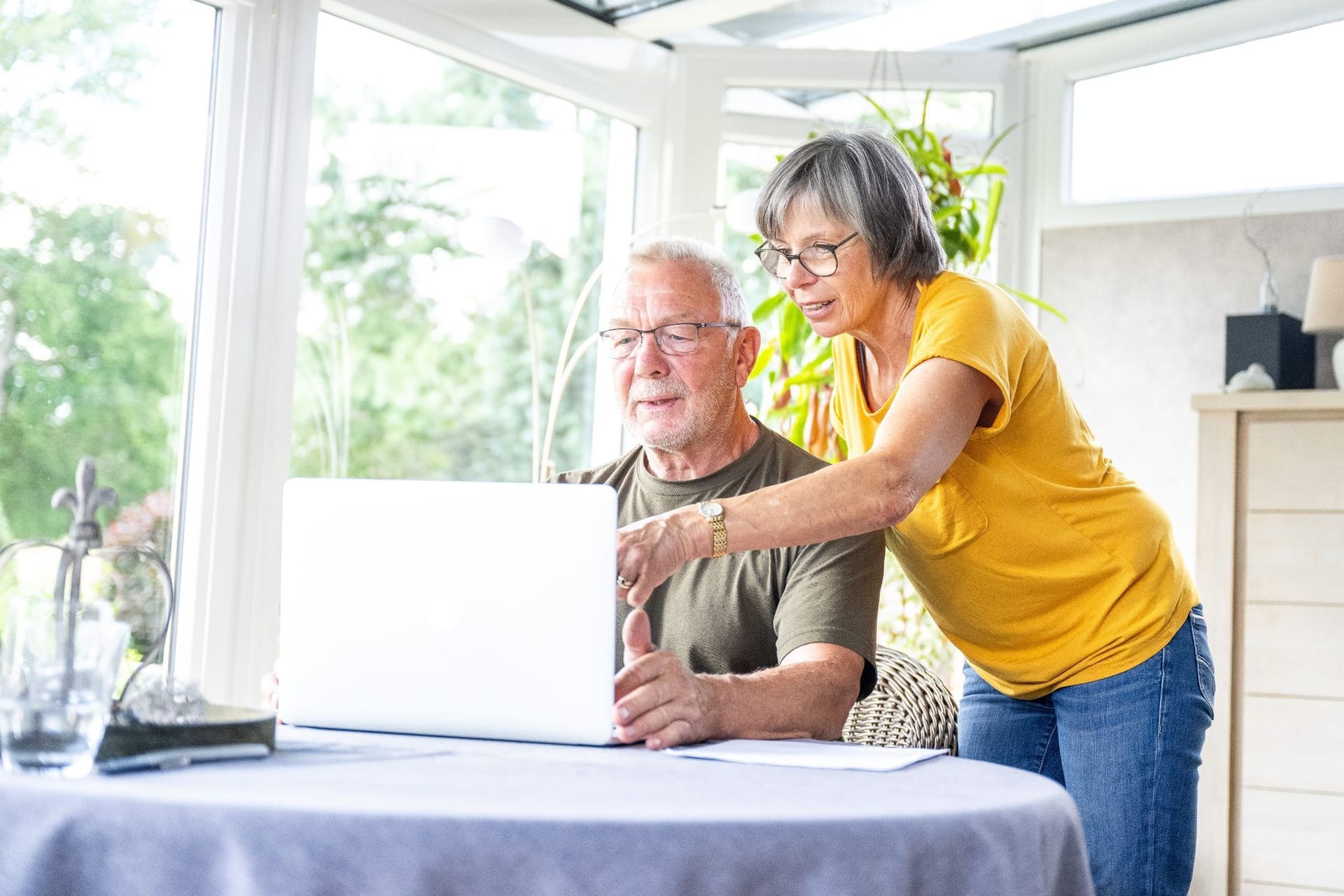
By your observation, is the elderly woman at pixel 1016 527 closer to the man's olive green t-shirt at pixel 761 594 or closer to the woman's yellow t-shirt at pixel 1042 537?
the woman's yellow t-shirt at pixel 1042 537

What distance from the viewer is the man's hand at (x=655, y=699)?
1.27 meters

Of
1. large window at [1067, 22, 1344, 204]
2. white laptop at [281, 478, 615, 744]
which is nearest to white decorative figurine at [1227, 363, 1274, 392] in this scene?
large window at [1067, 22, 1344, 204]

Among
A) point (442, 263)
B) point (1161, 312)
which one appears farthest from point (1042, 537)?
point (442, 263)

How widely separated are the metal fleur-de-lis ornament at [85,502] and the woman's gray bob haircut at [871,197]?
39.7 inches

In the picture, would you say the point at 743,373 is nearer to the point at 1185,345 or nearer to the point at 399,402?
the point at 1185,345

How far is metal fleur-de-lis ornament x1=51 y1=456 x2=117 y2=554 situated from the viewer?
A: 3.44 feet

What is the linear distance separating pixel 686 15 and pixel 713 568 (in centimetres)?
252

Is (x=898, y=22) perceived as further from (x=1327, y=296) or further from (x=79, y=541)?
(x=79, y=541)

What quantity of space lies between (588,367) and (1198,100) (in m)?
2.14

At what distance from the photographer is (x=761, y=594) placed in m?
1.76

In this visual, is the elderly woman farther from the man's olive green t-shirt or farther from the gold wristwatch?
the gold wristwatch

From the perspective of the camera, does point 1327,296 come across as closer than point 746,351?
No

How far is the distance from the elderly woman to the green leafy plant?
1.46 m

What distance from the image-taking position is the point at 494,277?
16.8ft
